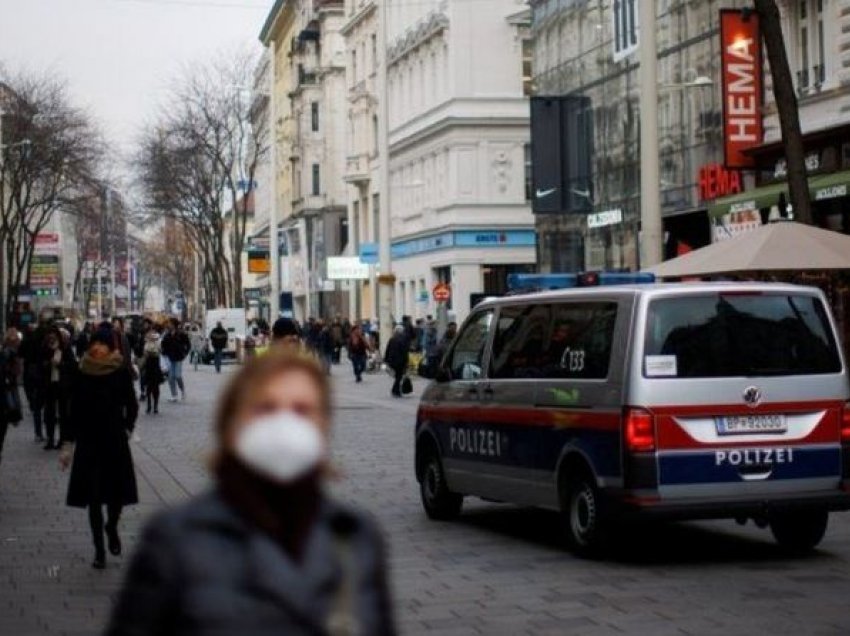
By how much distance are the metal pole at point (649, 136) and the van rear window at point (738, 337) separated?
55.9 feet

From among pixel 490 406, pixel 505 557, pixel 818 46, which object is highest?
pixel 818 46

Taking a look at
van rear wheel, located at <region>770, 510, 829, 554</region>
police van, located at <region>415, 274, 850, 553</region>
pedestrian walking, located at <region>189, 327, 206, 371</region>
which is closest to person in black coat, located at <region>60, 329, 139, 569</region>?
police van, located at <region>415, 274, 850, 553</region>

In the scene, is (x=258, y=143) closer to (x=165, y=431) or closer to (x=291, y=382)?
(x=165, y=431)

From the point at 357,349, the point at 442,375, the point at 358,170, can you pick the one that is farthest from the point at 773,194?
the point at 358,170

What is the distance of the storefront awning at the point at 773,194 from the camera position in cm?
3303

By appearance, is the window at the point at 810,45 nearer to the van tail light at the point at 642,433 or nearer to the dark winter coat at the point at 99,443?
the van tail light at the point at 642,433

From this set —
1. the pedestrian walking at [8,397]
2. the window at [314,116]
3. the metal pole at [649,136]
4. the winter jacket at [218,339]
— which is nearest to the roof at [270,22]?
the window at [314,116]

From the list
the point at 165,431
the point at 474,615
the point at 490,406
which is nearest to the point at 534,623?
the point at 474,615

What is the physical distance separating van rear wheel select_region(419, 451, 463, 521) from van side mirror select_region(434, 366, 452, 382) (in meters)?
0.63

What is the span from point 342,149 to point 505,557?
85.7 metres

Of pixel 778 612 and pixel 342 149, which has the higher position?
pixel 342 149

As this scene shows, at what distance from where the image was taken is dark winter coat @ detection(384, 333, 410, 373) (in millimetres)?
43000

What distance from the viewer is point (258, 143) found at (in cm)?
8894

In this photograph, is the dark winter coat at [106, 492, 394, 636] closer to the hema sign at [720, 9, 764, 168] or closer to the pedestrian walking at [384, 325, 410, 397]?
the hema sign at [720, 9, 764, 168]
